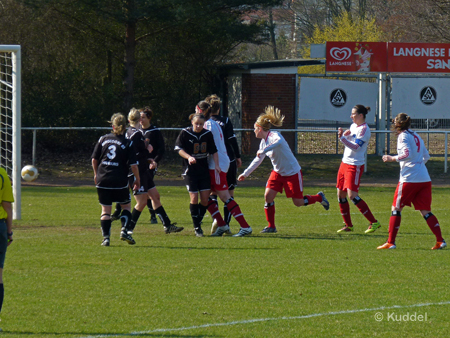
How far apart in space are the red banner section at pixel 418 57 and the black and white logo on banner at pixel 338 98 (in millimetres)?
1865

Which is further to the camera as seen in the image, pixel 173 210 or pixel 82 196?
pixel 82 196

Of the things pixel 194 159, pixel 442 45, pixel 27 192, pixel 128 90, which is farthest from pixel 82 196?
pixel 442 45

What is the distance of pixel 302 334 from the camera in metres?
5.08

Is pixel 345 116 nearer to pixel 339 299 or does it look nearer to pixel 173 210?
pixel 173 210

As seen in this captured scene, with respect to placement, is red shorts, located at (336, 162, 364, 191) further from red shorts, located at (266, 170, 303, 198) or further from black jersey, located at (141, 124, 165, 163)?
black jersey, located at (141, 124, 165, 163)

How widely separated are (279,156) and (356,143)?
117cm

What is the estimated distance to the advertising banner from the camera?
77.7 ft

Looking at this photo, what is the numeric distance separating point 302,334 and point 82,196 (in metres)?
11.6

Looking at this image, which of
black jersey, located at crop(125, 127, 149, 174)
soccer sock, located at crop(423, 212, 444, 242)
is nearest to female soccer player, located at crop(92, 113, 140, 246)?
black jersey, located at crop(125, 127, 149, 174)

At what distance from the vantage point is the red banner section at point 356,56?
76.3ft

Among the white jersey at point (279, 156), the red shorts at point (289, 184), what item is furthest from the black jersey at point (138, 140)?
the red shorts at point (289, 184)

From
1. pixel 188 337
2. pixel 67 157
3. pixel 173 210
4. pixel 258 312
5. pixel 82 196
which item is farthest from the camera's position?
pixel 67 157

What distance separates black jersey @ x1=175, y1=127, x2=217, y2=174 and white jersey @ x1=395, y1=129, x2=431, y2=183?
8.79ft

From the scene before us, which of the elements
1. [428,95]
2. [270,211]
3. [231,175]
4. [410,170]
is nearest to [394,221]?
[410,170]
